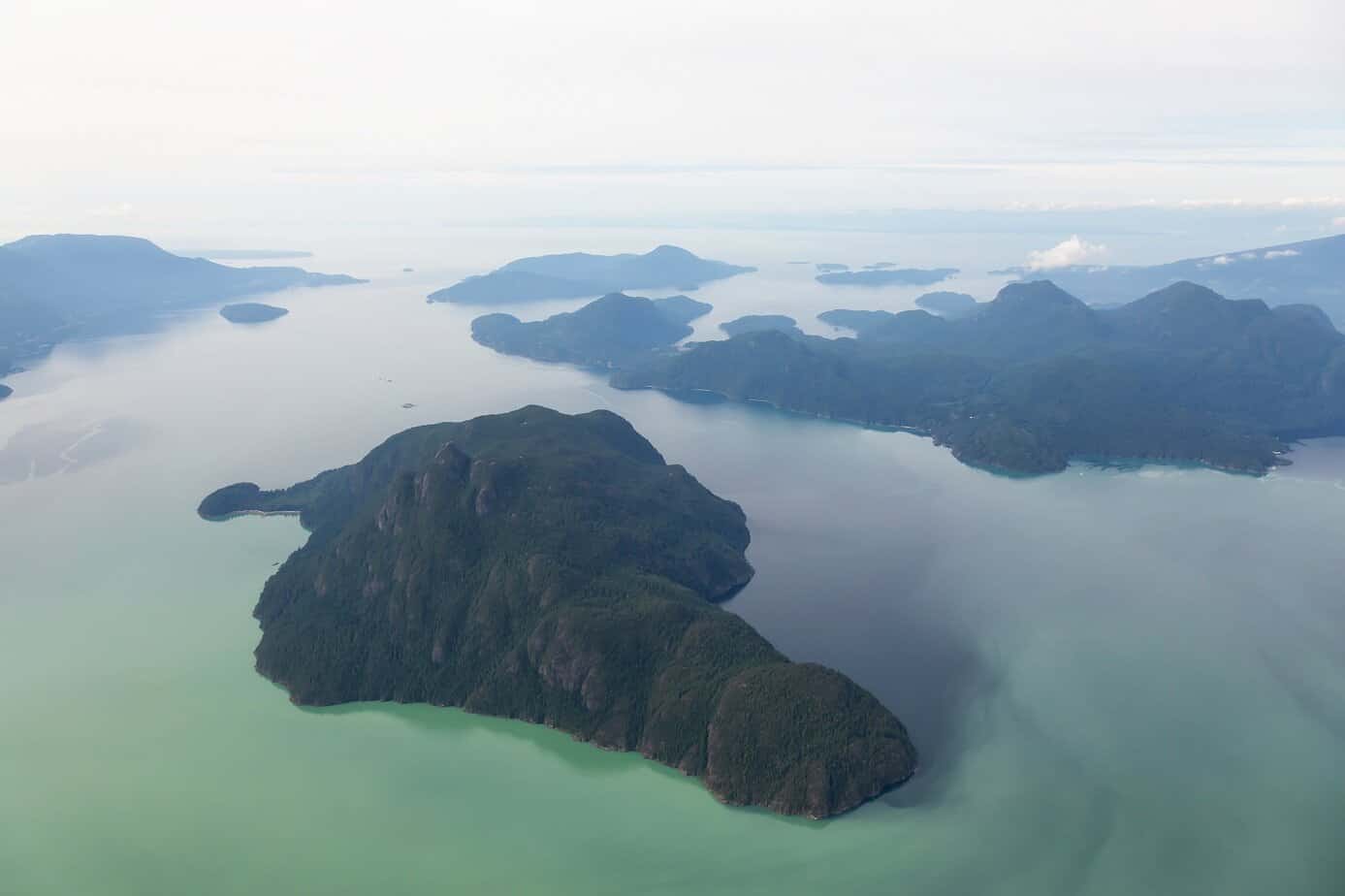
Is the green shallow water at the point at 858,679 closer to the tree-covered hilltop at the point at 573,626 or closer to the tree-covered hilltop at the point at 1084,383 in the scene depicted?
the tree-covered hilltop at the point at 573,626

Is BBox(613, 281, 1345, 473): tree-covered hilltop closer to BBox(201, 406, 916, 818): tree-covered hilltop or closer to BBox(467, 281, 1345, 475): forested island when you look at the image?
BBox(467, 281, 1345, 475): forested island

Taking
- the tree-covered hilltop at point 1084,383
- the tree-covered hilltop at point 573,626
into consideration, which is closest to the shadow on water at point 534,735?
the tree-covered hilltop at point 573,626

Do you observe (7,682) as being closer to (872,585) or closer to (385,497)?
(385,497)

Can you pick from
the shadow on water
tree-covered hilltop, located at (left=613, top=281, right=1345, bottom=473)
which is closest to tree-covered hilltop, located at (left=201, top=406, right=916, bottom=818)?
the shadow on water

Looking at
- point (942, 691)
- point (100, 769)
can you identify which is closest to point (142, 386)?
point (100, 769)

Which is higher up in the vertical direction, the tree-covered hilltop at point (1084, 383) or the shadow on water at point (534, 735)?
the tree-covered hilltop at point (1084, 383)

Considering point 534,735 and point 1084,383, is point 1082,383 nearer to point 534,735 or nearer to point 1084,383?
point 1084,383
